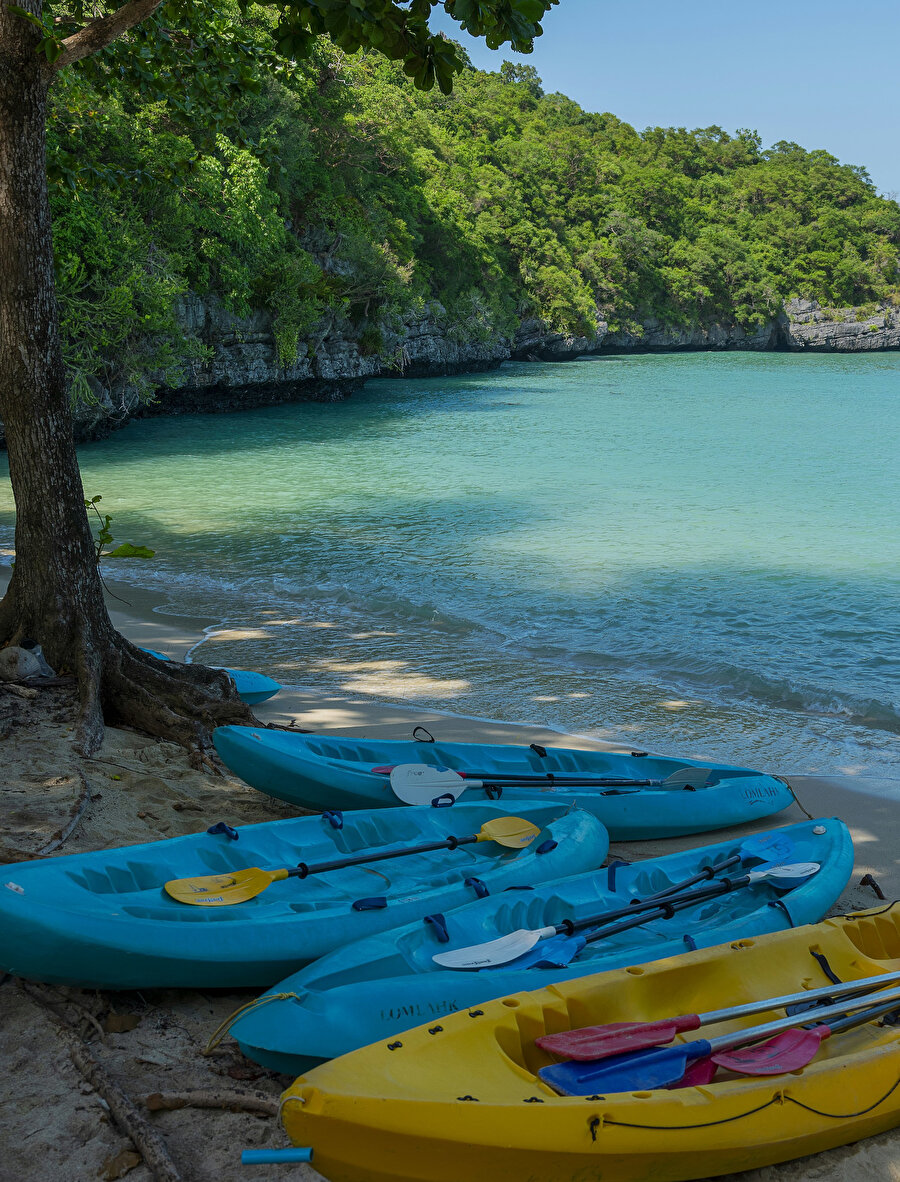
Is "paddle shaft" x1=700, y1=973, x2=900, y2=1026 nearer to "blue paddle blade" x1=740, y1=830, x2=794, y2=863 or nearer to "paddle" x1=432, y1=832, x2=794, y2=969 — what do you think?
"paddle" x1=432, y1=832, x2=794, y2=969

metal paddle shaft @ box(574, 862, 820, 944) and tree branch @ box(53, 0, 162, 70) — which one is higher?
tree branch @ box(53, 0, 162, 70)

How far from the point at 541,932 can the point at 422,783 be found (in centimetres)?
130

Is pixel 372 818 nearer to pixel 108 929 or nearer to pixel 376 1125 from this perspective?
pixel 108 929

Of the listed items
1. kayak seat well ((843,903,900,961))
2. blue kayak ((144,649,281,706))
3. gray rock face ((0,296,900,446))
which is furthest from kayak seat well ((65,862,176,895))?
gray rock face ((0,296,900,446))

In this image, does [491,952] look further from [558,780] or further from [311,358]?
[311,358]

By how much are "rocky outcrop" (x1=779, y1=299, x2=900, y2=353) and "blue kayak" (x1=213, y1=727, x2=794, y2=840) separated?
6275 cm

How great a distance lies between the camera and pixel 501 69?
76.2 meters

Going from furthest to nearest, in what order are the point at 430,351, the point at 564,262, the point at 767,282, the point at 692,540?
the point at 767,282, the point at 564,262, the point at 430,351, the point at 692,540

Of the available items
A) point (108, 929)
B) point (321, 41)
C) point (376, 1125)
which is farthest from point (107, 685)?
point (321, 41)

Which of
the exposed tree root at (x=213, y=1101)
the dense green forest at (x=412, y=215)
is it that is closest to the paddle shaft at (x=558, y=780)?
the exposed tree root at (x=213, y=1101)

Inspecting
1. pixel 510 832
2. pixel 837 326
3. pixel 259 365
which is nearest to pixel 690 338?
pixel 837 326

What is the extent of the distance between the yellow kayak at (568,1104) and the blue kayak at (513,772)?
1454 mm

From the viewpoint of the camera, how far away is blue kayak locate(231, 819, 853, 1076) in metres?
2.31

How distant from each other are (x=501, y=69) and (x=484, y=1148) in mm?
86467
